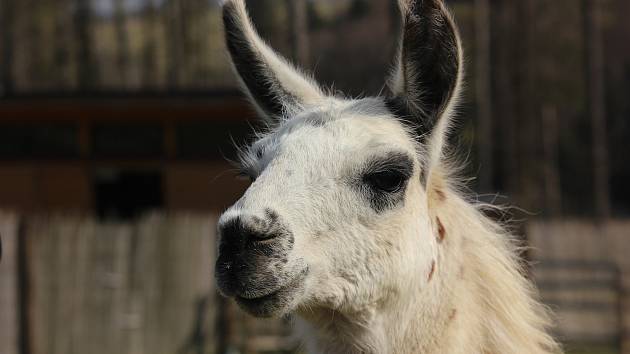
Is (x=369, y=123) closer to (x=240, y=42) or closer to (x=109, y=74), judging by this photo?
(x=240, y=42)

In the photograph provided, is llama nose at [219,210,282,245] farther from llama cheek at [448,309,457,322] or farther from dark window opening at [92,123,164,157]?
dark window opening at [92,123,164,157]

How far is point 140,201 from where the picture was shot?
1748 centimetres

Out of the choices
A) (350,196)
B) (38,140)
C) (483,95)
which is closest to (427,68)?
(350,196)

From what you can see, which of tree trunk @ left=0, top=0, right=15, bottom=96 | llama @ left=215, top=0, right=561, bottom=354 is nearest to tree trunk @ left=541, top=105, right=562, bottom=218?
tree trunk @ left=0, top=0, right=15, bottom=96

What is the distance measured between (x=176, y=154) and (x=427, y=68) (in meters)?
12.3

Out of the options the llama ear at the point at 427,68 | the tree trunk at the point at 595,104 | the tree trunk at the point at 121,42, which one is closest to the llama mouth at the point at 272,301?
the llama ear at the point at 427,68

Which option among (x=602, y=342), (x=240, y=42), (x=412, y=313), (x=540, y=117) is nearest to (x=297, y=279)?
(x=412, y=313)

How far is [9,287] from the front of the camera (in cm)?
1092

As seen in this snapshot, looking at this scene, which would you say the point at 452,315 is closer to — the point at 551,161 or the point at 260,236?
the point at 260,236

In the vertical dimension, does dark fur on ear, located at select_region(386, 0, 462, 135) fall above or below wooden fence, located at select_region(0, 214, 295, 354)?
above

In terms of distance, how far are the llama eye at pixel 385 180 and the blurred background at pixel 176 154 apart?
7025 mm

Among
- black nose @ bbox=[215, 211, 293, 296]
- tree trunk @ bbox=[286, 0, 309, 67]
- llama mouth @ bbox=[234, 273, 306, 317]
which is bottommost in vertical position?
llama mouth @ bbox=[234, 273, 306, 317]

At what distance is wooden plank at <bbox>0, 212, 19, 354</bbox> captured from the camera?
35.1 ft

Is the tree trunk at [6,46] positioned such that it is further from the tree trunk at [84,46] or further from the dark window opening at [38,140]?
the tree trunk at [84,46]
